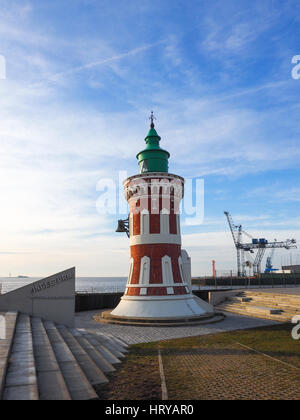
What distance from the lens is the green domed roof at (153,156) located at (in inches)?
890

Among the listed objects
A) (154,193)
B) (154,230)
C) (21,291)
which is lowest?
(21,291)

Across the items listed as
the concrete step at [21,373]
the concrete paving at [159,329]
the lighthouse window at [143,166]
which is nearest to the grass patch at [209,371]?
the concrete paving at [159,329]

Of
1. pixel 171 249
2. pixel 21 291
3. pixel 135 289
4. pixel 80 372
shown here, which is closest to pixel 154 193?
pixel 171 249

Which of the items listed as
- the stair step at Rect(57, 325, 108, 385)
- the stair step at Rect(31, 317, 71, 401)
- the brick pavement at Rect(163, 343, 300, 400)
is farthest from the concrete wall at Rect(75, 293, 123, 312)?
the stair step at Rect(31, 317, 71, 401)

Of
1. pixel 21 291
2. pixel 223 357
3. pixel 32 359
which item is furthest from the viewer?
pixel 21 291

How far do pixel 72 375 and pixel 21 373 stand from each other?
1.44m

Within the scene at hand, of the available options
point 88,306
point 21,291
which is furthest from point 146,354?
point 88,306

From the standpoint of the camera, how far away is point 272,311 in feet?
68.2

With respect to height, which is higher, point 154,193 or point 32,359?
point 154,193

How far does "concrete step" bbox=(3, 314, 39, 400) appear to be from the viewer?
5875 mm
